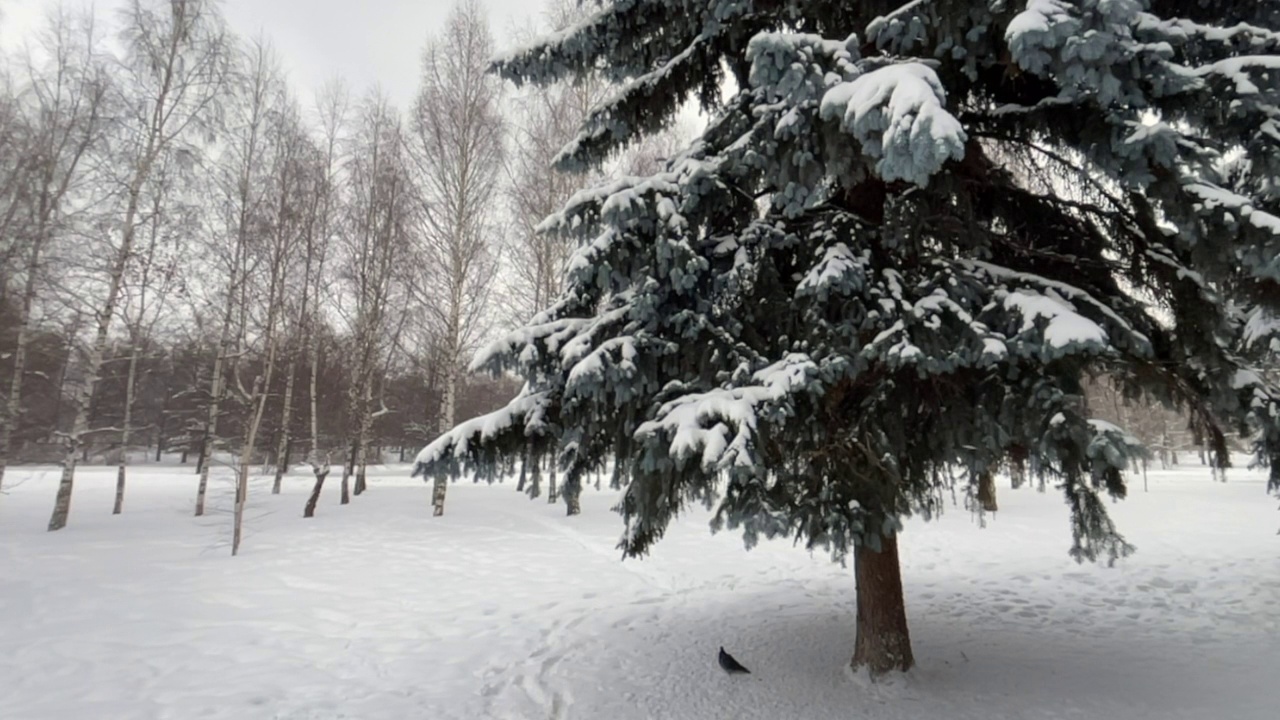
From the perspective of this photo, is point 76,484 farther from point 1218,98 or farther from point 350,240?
point 1218,98

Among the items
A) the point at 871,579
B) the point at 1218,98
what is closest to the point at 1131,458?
the point at 1218,98

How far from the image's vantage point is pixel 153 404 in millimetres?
33844

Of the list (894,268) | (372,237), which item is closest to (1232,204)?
(894,268)

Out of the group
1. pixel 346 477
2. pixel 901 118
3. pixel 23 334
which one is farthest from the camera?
pixel 346 477

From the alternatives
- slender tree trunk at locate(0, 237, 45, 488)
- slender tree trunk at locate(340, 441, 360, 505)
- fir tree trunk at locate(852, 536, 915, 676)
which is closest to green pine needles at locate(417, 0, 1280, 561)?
fir tree trunk at locate(852, 536, 915, 676)

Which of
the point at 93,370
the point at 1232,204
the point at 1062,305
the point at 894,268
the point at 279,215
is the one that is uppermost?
the point at 279,215

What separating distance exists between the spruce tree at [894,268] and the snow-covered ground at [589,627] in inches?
47.7

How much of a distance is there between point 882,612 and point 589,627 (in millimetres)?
3181

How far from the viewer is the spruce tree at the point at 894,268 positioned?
2.74 meters

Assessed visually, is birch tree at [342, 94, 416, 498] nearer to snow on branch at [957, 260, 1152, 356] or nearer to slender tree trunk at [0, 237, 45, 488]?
slender tree trunk at [0, 237, 45, 488]

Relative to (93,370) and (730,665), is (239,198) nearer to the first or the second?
(93,370)

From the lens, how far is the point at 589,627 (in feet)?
21.7

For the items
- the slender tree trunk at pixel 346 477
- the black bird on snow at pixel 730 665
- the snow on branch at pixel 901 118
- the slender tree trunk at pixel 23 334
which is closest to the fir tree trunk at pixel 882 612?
the black bird on snow at pixel 730 665

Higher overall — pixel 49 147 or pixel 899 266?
pixel 49 147
